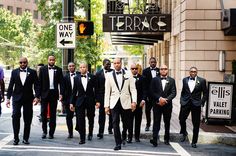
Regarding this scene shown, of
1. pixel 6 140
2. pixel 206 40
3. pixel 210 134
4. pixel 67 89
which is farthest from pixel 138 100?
pixel 206 40

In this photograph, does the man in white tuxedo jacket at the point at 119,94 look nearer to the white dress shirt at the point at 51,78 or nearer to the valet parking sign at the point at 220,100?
the white dress shirt at the point at 51,78

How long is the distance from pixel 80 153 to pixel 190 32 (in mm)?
8097

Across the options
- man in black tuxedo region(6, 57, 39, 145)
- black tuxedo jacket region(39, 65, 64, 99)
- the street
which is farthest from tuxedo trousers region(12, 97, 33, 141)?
black tuxedo jacket region(39, 65, 64, 99)

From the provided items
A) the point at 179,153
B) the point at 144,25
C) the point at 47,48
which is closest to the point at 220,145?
the point at 179,153

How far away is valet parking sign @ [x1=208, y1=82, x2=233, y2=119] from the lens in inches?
567

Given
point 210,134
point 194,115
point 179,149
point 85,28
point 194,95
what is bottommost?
point 179,149

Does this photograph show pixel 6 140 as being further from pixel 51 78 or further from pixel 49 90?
pixel 51 78

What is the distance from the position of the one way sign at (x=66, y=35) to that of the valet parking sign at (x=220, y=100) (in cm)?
438

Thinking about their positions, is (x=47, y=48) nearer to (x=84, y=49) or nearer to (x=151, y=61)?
(x=84, y=49)

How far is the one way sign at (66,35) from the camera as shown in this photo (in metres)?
15.4

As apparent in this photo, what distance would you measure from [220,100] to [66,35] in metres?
4.99

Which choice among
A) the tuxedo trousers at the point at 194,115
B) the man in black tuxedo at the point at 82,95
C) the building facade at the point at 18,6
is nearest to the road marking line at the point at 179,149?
the tuxedo trousers at the point at 194,115

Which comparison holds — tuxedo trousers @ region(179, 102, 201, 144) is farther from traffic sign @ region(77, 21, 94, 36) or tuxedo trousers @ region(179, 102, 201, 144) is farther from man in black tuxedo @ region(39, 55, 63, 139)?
traffic sign @ region(77, 21, 94, 36)

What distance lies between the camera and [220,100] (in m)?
14.5
